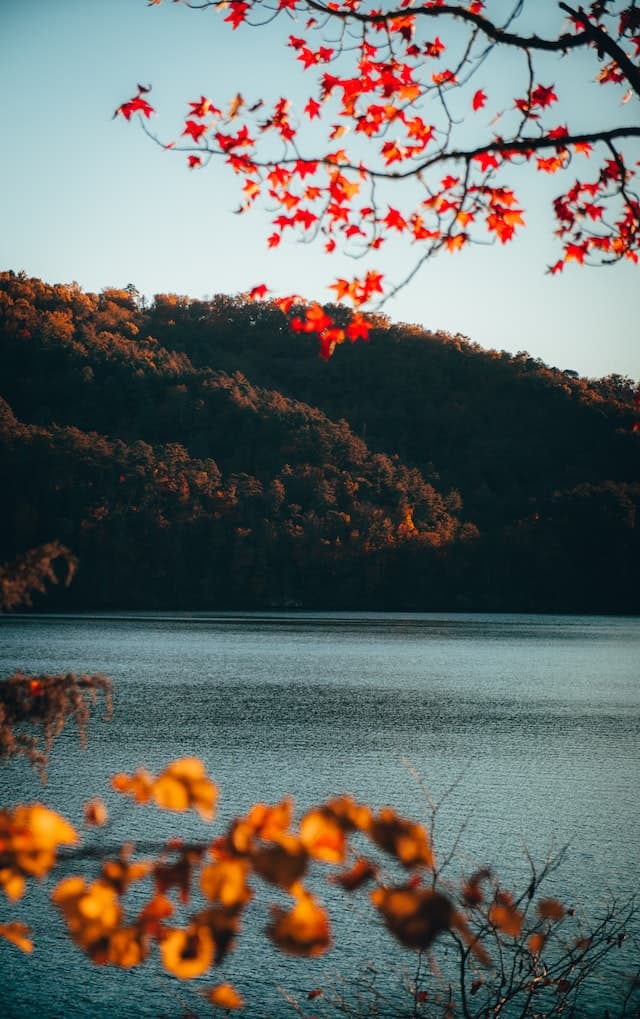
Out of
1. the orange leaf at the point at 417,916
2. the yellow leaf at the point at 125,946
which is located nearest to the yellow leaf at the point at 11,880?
the yellow leaf at the point at 125,946

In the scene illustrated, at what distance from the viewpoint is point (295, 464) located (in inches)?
3462

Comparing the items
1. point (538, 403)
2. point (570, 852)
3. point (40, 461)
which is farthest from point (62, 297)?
point (570, 852)

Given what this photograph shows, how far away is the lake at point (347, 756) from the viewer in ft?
27.0

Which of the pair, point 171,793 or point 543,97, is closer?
point 171,793

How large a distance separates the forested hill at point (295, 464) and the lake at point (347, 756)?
3297 centimetres

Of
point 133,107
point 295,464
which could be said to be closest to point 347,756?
point 133,107

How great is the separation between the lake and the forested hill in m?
33.0

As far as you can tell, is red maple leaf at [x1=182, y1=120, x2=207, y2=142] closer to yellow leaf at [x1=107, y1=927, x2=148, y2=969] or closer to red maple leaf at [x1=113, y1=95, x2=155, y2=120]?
red maple leaf at [x1=113, y1=95, x2=155, y2=120]

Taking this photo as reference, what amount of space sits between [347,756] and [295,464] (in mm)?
70898

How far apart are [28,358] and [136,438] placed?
15317mm

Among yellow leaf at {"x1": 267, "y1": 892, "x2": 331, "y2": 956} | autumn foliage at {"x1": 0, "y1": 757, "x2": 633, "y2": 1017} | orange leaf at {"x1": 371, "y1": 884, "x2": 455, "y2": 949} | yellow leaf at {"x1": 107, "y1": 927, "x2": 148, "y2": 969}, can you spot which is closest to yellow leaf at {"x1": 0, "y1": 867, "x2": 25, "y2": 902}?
autumn foliage at {"x1": 0, "y1": 757, "x2": 633, "y2": 1017}

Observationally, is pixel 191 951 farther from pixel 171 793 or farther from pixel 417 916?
pixel 417 916

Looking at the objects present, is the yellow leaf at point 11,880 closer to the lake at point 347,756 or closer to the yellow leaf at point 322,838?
the yellow leaf at point 322,838

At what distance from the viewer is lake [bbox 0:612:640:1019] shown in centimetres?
823
